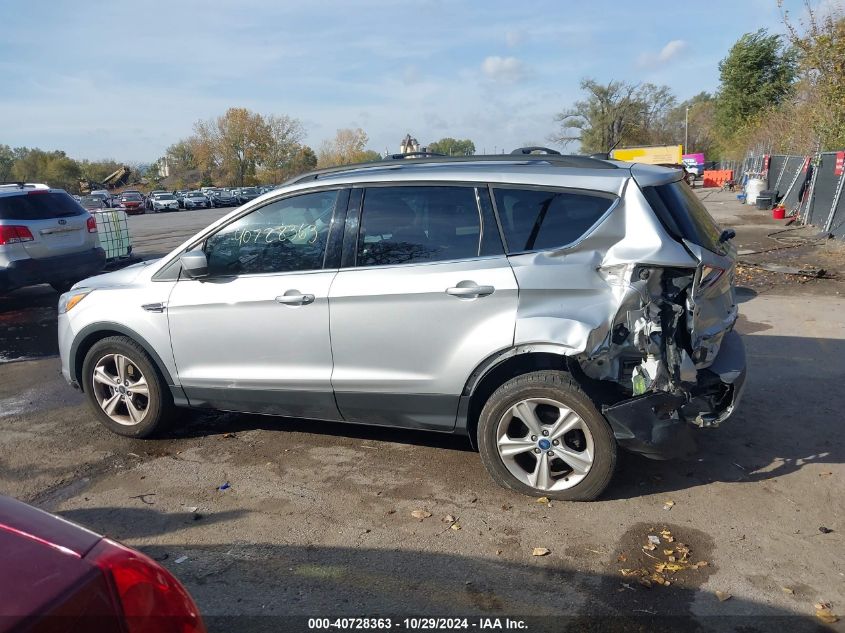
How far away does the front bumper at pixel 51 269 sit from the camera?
32.8ft

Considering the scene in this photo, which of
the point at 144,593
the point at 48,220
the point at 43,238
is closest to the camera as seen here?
the point at 144,593

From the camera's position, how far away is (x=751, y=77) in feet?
149

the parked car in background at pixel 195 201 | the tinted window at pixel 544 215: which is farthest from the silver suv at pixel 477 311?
the parked car in background at pixel 195 201

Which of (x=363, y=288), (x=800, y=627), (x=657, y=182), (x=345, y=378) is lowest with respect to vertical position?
(x=800, y=627)

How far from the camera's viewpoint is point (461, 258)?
4.11 meters

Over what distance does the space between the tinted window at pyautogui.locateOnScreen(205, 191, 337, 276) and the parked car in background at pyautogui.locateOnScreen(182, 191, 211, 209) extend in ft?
170

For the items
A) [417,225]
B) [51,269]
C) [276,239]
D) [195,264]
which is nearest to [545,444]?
[417,225]

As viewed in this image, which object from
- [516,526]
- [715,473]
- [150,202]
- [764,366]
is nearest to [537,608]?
[516,526]

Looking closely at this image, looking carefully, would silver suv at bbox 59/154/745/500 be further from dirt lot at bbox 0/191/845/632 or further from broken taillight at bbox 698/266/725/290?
dirt lot at bbox 0/191/845/632

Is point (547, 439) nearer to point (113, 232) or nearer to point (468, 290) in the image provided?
point (468, 290)

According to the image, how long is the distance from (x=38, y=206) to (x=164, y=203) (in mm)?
44448

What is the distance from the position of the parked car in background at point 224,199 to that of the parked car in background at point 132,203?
21.3 feet

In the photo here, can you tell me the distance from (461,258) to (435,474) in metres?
1.41

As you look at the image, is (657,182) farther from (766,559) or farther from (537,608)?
(537,608)
